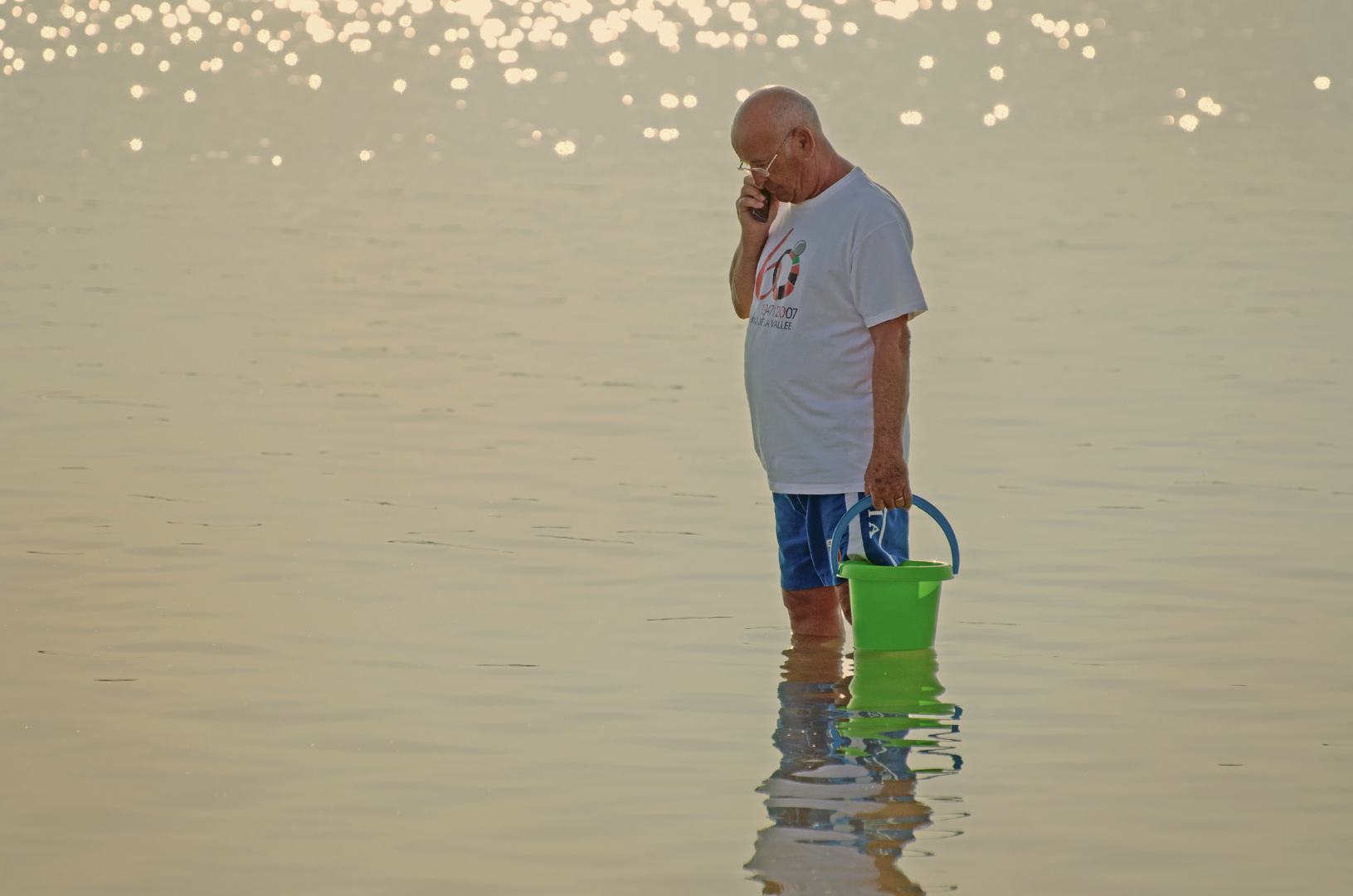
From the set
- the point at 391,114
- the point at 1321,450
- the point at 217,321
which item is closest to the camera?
the point at 1321,450

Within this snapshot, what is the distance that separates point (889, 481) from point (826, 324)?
20.2 inches

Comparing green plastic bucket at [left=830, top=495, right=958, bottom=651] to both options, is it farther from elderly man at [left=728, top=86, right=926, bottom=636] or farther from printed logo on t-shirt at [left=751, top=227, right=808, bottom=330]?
printed logo on t-shirt at [left=751, top=227, right=808, bottom=330]

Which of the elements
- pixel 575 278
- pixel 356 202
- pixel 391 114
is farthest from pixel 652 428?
pixel 391 114

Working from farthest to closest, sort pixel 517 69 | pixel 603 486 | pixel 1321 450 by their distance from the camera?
pixel 517 69 < pixel 1321 450 < pixel 603 486

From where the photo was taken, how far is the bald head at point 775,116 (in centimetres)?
563

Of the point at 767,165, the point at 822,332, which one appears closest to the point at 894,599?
the point at 822,332

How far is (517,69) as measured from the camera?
3681cm

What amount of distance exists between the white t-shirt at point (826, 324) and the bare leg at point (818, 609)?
46 centimetres

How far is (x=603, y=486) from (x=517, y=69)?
2905 centimetres

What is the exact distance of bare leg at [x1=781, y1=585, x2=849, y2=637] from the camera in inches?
243

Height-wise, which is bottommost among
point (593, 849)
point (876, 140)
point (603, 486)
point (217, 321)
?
point (593, 849)

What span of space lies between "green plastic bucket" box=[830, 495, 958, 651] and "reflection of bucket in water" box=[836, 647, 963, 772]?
0.07 meters

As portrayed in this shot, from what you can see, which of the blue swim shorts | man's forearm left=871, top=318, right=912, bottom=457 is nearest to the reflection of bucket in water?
the blue swim shorts

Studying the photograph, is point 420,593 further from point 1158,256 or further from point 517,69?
point 517,69
